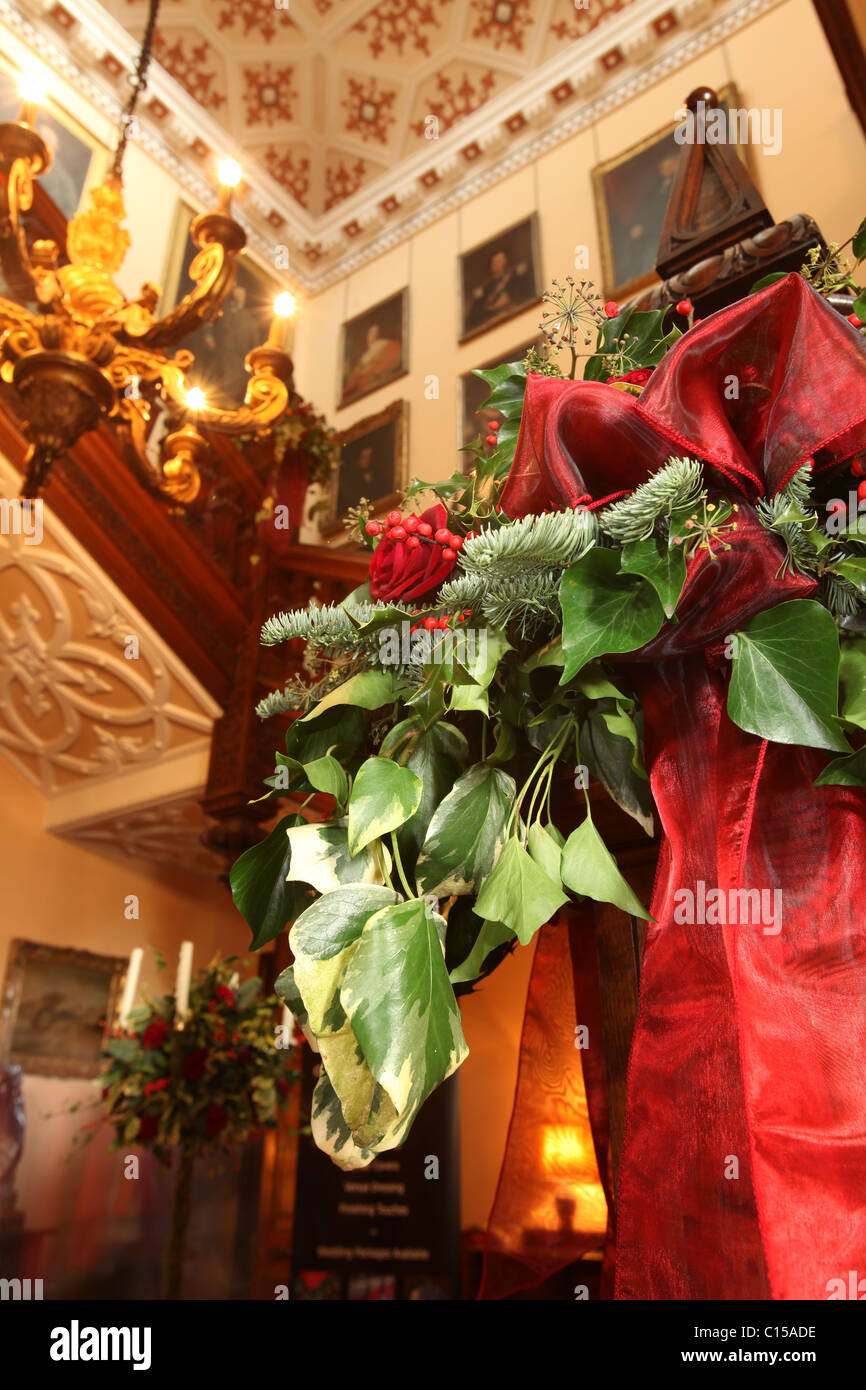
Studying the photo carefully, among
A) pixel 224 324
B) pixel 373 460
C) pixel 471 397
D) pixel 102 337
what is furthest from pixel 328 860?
pixel 224 324

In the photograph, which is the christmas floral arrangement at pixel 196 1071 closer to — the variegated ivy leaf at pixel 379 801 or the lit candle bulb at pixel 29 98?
the lit candle bulb at pixel 29 98

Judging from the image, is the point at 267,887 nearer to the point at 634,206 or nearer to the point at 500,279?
the point at 634,206

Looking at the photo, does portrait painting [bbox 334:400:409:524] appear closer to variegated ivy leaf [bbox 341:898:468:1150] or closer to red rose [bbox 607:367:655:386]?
red rose [bbox 607:367:655:386]

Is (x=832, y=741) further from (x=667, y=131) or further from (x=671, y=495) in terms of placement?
(x=667, y=131)

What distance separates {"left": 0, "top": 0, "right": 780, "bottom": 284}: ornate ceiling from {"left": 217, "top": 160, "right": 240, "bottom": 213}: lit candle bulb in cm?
406

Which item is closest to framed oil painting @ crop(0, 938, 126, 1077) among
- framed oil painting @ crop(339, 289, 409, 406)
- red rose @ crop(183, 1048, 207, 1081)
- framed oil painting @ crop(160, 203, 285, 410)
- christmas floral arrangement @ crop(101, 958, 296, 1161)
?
christmas floral arrangement @ crop(101, 958, 296, 1161)

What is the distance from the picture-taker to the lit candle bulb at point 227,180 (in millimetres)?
3309

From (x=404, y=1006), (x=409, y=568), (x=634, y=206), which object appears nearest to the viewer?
(x=404, y=1006)

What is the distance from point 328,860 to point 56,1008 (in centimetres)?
543

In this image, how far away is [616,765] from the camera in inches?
25.5

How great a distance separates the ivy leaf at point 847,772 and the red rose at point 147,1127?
3.69 meters

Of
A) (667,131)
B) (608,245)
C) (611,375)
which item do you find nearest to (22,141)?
(611,375)

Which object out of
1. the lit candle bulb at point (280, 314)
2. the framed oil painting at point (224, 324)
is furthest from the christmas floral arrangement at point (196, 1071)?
the framed oil painting at point (224, 324)

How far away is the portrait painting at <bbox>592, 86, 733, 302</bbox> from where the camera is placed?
5.45 meters
